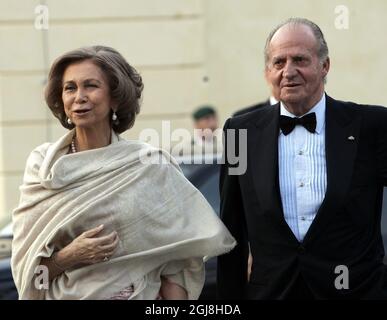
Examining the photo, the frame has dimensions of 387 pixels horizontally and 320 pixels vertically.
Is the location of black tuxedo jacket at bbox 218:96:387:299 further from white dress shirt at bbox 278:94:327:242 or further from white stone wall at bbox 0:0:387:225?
white stone wall at bbox 0:0:387:225

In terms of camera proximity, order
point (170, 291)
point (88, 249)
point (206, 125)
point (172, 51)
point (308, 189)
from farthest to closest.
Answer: point (172, 51)
point (206, 125)
point (170, 291)
point (308, 189)
point (88, 249)

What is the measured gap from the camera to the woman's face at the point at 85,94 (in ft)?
14.5

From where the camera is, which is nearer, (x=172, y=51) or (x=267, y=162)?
(x=267, y=162)

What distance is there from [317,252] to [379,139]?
546 millimetres

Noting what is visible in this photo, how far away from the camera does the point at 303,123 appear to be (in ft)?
14.8

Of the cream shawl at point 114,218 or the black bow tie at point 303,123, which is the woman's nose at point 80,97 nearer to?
the cream shawl at point 114,218

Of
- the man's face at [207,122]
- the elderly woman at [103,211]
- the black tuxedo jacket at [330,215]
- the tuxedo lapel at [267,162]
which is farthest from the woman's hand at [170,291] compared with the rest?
the man's face at [207,122]

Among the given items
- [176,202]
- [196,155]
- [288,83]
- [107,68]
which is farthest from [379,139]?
Answer: [196,155]

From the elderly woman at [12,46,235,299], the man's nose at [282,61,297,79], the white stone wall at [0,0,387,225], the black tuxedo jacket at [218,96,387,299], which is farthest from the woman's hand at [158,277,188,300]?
the white stone wall at [0,0,387,225]

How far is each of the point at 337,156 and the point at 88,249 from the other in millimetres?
1096

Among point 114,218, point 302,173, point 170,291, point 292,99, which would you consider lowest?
point 170,291

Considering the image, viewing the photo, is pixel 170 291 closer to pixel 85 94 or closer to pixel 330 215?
pixel 330 215

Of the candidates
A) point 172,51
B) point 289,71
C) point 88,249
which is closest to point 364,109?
point 289,71
